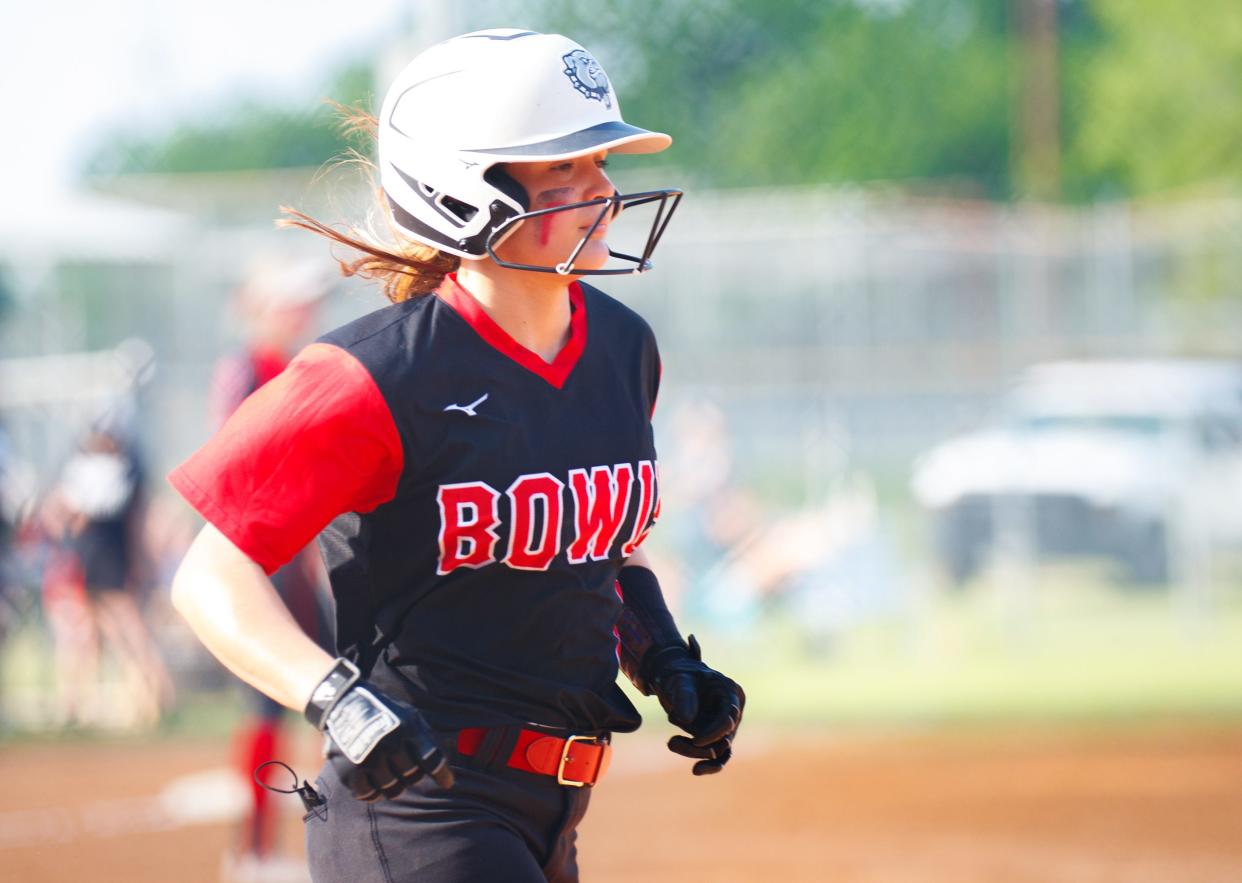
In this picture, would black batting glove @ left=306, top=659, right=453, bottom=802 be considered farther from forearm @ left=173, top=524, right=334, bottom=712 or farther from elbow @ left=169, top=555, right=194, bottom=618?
elbow @ left=169, top=555, right=194, bottom=618

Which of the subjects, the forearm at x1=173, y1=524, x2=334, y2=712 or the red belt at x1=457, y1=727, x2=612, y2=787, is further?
the red belt at x1=457, y1=727, x2=612, y2=787

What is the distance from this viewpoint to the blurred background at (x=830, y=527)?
7566 millimetres

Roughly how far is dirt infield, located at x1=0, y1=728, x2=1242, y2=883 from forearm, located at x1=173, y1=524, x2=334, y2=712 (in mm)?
4168

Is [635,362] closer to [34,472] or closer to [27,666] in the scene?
[27,666]

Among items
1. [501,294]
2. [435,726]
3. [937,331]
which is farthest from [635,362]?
[937,331]

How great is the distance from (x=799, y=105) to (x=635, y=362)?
33.9 m

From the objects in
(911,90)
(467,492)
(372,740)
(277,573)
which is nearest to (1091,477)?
(277,573)

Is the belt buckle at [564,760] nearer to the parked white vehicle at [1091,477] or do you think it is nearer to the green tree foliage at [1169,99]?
the parked white vehicle at [1091,477]

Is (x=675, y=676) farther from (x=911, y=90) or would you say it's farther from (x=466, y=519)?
(x=911, y=90)

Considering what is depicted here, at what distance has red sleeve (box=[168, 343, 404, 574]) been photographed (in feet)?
8.60

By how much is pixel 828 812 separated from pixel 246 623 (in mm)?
5598

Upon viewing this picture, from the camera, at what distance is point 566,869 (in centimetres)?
298

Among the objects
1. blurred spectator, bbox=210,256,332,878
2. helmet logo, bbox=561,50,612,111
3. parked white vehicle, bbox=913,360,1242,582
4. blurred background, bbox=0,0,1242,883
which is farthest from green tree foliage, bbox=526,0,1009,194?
helmet logo, bbox=561,50,612,111

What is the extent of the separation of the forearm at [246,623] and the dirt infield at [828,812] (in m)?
4.17
